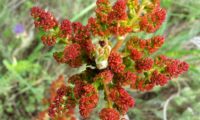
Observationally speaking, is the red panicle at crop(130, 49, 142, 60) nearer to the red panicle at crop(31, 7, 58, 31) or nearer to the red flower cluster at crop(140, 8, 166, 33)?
the red flower cluster at crop(140, 8, 166, 33)

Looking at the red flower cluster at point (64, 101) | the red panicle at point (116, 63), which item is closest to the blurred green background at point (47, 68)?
the red flower cluster at point (64, 101)

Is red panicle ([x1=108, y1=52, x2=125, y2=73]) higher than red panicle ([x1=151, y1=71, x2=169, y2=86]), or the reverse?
red panicle ([x1=108, y1=52, x2=125, y2=73])

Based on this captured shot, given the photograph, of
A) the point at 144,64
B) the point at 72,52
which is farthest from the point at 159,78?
the point at 72,52

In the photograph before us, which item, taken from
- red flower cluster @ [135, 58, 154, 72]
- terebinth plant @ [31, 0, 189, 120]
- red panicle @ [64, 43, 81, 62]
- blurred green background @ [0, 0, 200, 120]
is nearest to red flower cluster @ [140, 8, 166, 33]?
terebinth plant @ [31, 0, 189, 120]

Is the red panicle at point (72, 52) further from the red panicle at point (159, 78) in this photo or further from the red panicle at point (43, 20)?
the red panicle at point (159, 78)

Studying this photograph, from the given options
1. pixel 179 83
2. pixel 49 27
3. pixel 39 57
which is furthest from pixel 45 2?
pixel 49 27

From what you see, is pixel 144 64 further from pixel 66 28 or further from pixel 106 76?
pixel 66 28

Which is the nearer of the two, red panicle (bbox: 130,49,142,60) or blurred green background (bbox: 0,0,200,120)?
red panicle (bbox: 130,49,142,60)
